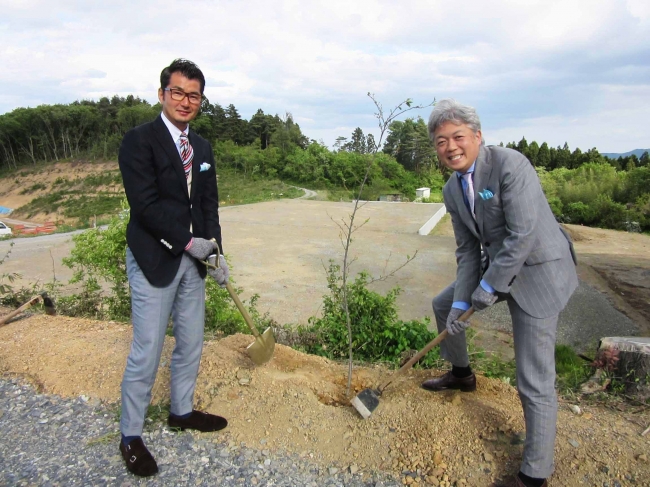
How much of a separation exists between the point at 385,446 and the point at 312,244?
411 inches

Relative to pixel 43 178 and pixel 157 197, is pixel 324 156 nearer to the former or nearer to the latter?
pixel 157 197

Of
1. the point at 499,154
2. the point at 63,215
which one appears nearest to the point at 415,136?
the point at 499,154

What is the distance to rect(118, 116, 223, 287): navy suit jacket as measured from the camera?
207cm

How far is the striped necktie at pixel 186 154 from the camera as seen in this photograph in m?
2.23

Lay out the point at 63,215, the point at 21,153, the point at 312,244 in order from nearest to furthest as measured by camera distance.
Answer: the point at 312,244, the point at 63,215, the point at 21,153

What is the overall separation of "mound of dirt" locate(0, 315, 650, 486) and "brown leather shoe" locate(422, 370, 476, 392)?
0.05 meters

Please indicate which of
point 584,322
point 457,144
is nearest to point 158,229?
point 457,144

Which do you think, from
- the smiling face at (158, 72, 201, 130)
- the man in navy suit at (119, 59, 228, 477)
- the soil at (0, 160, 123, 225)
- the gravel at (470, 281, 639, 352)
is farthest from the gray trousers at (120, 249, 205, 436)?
the soil at (0, 160, 123, 225)

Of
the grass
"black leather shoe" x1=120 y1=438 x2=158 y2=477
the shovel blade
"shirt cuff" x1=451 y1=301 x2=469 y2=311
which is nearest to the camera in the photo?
"black leather shoe" x1=120 y1=438 x2=158 y2=477

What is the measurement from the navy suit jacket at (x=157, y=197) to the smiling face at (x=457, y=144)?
3.82 ft

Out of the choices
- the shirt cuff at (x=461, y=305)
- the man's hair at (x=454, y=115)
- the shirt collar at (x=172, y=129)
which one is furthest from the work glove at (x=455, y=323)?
the shirt collar at (x=172, y=129)

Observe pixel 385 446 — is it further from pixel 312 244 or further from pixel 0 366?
pixel 312 244

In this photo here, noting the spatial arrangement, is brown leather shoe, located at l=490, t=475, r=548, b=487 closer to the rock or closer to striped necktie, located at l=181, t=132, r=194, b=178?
the rock

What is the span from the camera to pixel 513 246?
1.98 meters
